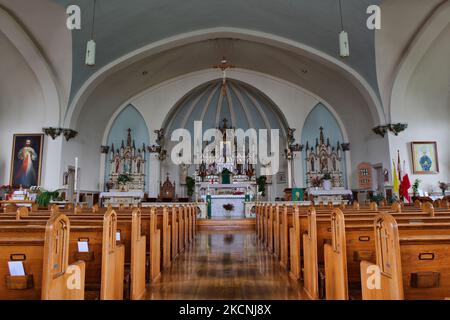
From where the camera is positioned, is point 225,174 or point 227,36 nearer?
point 227,36

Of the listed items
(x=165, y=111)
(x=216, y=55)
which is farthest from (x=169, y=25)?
(x=165, y=111)

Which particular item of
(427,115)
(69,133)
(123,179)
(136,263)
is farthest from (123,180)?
(427,115)

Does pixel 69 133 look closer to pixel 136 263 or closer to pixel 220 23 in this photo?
pixel 220 23

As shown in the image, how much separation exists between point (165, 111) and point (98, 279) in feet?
43.5

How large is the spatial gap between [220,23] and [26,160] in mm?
9092

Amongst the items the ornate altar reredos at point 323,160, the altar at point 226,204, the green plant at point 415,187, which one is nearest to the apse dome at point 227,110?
Result: the ornate altar reredos at point 323,160

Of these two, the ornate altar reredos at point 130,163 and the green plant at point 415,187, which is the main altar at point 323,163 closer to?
the green plant at point 415,187

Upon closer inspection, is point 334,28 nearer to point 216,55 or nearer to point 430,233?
point 216,55

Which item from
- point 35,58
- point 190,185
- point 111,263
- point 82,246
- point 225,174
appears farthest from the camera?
point 190,185

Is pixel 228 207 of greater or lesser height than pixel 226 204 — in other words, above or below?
below

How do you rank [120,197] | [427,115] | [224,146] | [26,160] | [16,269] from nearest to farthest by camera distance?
[16,269] → [26,160] → [427,115] → [120,197] → [224,146]

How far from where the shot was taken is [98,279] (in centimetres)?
283

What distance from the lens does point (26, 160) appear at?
446 inches

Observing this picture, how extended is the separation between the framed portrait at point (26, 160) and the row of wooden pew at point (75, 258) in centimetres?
854
